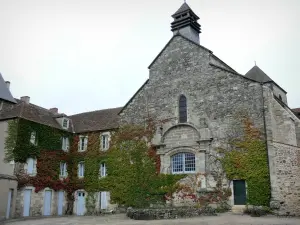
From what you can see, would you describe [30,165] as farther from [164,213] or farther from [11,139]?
[164,213]

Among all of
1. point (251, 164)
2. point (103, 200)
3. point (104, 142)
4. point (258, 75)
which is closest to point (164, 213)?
point (251, 164)

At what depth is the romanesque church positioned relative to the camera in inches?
770

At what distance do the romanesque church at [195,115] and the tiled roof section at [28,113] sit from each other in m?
0.10

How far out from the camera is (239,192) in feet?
64.8

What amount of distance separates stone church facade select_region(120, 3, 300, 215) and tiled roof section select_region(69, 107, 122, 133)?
2463mm

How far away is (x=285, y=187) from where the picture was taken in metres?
18.9

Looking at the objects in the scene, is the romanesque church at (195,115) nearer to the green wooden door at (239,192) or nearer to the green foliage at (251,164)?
the green wooden door at (239,192)

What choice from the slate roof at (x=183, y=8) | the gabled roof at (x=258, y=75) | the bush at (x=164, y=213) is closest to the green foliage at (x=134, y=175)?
the bush at (x=164, y=213)

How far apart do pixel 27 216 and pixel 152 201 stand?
9600 mm

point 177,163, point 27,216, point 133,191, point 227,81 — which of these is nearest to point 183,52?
point 227,81

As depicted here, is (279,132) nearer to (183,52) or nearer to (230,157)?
(230,157)

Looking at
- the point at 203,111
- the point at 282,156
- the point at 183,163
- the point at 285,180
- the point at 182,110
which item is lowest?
the point at 285,180

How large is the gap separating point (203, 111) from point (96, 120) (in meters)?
11.7

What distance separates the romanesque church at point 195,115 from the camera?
19.5 m
